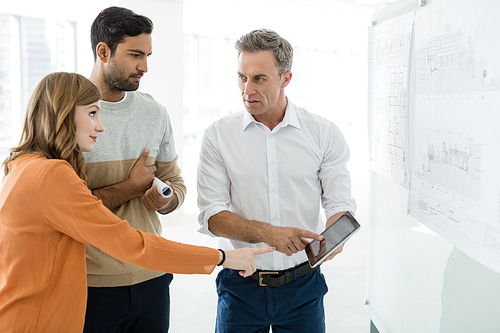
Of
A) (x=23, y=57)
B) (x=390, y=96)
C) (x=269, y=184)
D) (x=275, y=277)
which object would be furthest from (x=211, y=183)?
(x=23, y=57)

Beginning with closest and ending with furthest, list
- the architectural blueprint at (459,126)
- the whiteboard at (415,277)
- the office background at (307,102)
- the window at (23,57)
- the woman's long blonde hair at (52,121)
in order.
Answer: the architectural blueprint at (459,126) < the woman's long blonde hair at (52,121) < the whiteboard at (415,277) < the office background at (307,102) < the window at (23,57)

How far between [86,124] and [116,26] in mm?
509

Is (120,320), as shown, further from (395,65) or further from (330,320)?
(330,320)

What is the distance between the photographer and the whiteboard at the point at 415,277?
4.80 feet

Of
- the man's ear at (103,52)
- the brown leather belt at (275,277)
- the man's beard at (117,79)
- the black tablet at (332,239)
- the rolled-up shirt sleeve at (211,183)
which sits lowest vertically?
the brown leather belt at (275,277)

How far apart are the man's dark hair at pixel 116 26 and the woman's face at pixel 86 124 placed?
39cm

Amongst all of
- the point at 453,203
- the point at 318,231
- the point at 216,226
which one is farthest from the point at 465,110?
the point at 216,226

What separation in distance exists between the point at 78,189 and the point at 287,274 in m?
0.89

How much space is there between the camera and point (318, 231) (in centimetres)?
189

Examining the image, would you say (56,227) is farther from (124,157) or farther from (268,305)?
(268,305)

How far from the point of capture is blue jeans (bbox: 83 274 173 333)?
1.70 meters

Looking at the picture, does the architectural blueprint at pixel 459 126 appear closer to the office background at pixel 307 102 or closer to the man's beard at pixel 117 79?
the office background at pixel 307 102

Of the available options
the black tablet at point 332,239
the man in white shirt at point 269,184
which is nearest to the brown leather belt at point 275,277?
the man in white shirt at point 269,184

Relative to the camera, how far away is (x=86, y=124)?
143 centimetres
